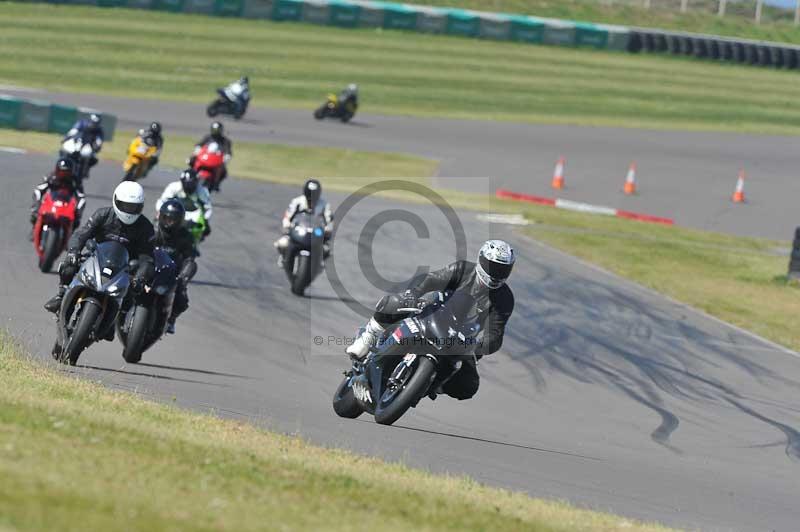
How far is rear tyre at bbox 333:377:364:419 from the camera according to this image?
1152cm

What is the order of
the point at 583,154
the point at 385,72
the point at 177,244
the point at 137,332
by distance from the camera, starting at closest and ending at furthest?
the point at 137,332 < the point at 177,244 < the point at 583,154 < the point at 385,72

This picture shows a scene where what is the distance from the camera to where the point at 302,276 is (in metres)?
18.5

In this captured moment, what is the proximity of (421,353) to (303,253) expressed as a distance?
8453 millimetres

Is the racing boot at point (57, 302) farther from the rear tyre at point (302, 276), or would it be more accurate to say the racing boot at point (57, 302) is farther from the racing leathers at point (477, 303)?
the rear tyre at point (302, 276)

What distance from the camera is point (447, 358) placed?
10445 mm

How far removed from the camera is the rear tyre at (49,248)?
17.4m

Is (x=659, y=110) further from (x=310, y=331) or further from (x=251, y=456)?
(x=251, y=456)

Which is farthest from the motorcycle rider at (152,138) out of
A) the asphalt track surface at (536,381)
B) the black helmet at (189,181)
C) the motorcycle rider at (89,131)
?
the black helmet at (189,181)

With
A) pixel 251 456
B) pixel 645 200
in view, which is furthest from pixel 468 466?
pixel 645 200

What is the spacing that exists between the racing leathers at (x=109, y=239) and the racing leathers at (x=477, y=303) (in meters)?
2.82

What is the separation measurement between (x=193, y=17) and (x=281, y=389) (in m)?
43.8

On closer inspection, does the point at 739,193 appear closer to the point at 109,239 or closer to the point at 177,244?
the point at 177,244

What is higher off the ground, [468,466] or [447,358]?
[447,358]

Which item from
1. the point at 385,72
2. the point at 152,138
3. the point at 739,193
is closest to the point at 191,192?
the point at 152,138
